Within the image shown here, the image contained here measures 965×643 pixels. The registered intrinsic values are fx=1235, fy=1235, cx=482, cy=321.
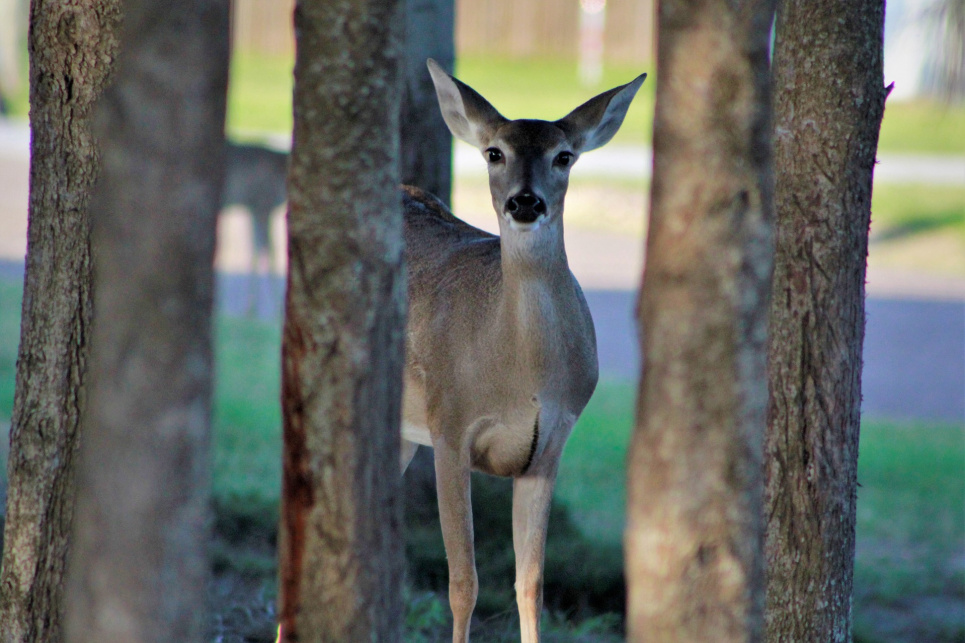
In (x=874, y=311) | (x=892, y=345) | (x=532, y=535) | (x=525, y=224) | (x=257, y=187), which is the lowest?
(x=532, y=535)

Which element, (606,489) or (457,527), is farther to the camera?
(606,489)

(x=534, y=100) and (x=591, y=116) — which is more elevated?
(x=534, y=100)

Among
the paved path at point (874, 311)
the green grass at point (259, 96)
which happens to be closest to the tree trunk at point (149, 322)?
the paved path at point (874, 311)

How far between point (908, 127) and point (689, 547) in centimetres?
2657

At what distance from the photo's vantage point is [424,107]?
5.75 metres

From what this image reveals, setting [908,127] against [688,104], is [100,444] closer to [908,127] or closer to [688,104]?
[688,104]

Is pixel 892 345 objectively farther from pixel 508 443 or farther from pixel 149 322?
pixel 149 322

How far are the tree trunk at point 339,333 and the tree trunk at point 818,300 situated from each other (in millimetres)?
1571

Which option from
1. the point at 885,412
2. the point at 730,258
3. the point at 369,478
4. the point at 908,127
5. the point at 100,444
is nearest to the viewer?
the point at 100,444

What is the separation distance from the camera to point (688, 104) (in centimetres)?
219

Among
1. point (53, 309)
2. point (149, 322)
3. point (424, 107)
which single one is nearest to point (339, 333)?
point (149, 322)

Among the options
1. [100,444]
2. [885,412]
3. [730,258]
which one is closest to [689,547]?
[730,258]

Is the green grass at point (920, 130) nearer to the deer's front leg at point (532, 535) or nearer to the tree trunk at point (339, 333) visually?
the deer's front leg at point (532, 535)

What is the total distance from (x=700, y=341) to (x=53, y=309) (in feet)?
6.31
